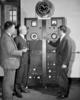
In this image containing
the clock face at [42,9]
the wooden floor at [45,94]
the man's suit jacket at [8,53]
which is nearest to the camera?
the man's suit jacket at [8,53]

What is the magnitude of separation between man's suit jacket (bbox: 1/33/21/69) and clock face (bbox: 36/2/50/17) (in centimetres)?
207

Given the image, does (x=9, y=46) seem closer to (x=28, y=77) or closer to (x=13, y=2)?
(x=28, y=77)

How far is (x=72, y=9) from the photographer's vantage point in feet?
18.2

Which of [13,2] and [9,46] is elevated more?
[13,2]

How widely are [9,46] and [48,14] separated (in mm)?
2344

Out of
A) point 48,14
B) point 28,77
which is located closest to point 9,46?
point 28,77

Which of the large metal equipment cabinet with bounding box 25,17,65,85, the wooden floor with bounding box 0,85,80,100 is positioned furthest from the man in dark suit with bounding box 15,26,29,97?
the large metal equipment cabinet with bounding box 25,17,65,85

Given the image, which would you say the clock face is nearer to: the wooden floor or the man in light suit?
the wooden floor

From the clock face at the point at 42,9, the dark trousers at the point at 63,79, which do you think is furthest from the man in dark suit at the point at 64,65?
the clock face at the point at 42,9

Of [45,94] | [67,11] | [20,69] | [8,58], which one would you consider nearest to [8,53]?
[8,58]

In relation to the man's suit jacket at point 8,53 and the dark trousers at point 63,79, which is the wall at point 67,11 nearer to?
the dark trousers at point 63,79

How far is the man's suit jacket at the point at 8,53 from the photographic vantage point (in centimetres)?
314

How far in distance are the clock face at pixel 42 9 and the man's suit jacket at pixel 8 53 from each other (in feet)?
6.78

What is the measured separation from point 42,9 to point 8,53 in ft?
7.28
